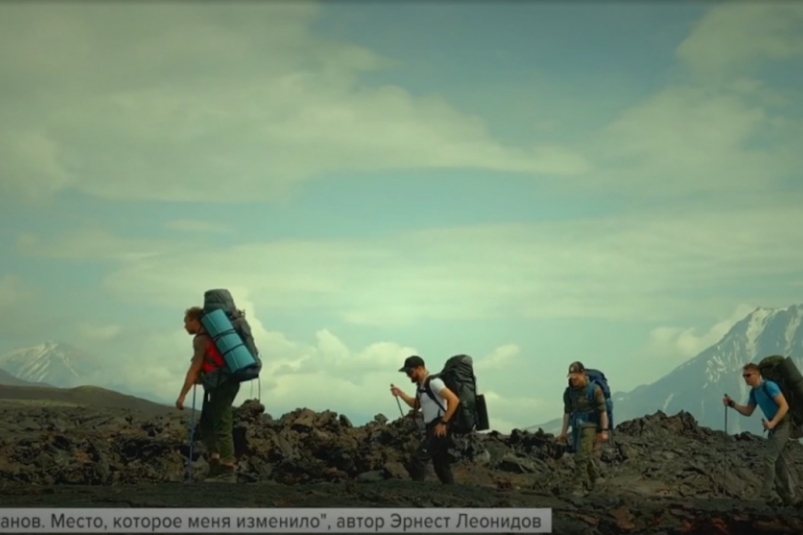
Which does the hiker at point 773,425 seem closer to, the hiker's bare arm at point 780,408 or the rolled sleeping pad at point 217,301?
the hiker's bare arm at point 780,408

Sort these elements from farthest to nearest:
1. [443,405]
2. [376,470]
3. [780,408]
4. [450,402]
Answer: [376,470]
[780,408]
[443,405]
[450,402]

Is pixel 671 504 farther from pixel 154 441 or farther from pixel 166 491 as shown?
pixel 154 441

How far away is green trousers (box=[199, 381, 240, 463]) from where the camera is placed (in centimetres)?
1439

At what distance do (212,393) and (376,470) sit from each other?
4.94 metres

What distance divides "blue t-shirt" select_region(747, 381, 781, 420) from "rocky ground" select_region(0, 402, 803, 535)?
148 cm

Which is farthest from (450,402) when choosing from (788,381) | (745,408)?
(788,381)

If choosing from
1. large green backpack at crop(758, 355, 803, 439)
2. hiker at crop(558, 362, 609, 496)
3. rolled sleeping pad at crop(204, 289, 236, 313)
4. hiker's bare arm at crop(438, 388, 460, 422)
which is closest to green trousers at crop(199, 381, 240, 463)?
rolled sleeping pad at crop(204, 289, 236, 313)

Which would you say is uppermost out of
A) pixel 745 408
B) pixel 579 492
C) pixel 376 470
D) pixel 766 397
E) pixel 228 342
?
pixel 228 342

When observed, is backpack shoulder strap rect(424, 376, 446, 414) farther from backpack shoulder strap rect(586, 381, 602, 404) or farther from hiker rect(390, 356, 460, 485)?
backpack shoulder strap rect(586, 381, 602, 404)

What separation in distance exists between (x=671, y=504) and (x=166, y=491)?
7.22 metres

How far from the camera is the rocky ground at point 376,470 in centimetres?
1355

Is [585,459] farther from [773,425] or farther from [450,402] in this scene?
[773,425]

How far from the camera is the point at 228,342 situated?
46.5ft

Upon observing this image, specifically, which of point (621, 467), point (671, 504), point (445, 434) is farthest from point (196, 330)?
point (621, 467)
